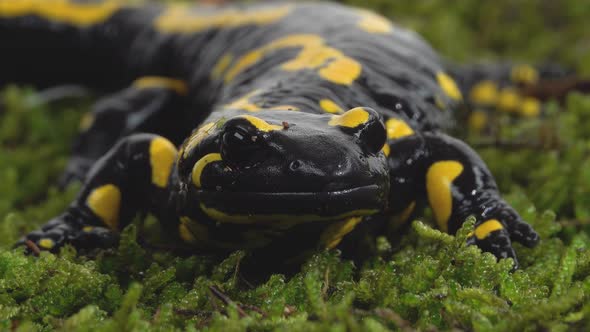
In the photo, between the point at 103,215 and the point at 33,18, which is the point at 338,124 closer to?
the point at 103,215

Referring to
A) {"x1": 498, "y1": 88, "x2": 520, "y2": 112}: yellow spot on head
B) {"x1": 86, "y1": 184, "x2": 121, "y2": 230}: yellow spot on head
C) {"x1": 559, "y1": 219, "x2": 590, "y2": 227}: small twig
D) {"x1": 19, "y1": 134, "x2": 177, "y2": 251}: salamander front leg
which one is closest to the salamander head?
{"x1": 19, "y1": 134, "x2": 177, "y2": 251}: salamander front leg

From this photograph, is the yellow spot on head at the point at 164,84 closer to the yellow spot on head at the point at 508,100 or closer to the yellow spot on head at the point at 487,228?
the yellow spot on head at the point at 508,100

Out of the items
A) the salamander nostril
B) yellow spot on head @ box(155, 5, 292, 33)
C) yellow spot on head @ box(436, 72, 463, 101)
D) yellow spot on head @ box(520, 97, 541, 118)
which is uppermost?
the salamander nostril

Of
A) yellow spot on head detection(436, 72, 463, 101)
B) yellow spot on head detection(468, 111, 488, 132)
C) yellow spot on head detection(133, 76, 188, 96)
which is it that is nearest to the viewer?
yellow spot on head detection(436, 72, 463, 101)

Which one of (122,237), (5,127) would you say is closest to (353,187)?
(122,237)

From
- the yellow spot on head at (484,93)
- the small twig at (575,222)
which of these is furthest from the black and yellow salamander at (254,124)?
the yellow spot on head at (484,93)

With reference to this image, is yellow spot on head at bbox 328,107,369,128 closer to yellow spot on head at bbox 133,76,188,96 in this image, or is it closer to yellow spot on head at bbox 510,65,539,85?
yellow spot on head at bbox 133,76,188,96

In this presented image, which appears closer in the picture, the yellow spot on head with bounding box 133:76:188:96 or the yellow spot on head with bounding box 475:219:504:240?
the yellow spot on head with bounding box 475:219:504:240
